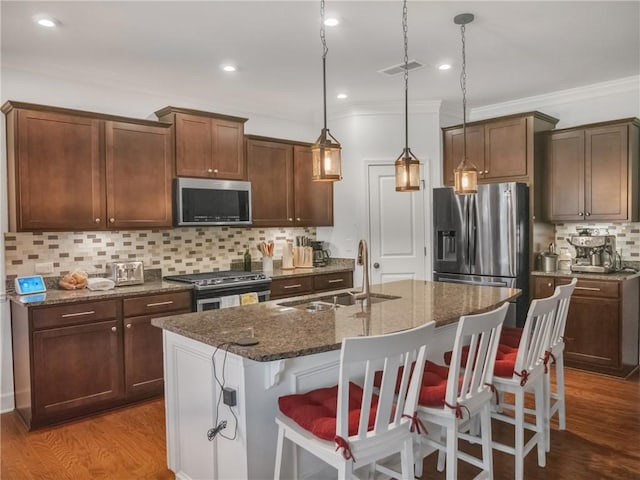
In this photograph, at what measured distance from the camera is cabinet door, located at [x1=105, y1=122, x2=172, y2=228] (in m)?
3.74

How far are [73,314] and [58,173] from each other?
105 centimetres

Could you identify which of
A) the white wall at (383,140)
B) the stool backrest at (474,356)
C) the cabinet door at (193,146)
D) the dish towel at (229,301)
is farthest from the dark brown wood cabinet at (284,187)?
the stool backrest at (474,356)

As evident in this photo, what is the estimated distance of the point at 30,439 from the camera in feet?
10.0

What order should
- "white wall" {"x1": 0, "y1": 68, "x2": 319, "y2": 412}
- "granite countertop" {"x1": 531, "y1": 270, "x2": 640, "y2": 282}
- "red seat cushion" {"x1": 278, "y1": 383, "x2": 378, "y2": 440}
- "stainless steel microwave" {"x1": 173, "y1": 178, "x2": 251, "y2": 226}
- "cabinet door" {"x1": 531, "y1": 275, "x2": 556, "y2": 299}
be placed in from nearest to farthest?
1. "red seat cushion" {"x1": 278, "y1": 383, "x2": 378, "y2": 440}
2. "white wall" {"x1": 0, "y1": 68, "x2": 319, "y2": 412}
3. "granite countertop" {"x1": 531, "y1": 270, "x2": 640, "y2": 282}
4. "stainless steel microwave" {"x1": 173, "y1": 178, "x2": 251, "y2": 226}
5. "cabinet door" {"x1": 531, "y1": 275, "x2": 556, "y2": 299}

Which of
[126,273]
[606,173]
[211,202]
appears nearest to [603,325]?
[606,173]

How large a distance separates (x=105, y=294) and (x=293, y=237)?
238cm

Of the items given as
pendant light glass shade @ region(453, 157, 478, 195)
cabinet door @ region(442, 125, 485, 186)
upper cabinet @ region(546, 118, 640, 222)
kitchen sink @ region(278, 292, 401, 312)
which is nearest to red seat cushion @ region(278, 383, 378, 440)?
kitchen sink @ region(278, 292, 401, 312)

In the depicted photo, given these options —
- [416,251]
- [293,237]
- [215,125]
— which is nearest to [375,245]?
[416,251]

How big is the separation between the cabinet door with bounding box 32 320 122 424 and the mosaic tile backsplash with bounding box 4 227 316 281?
682 millimetres

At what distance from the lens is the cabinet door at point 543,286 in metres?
4.30

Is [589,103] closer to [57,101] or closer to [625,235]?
[625,235]

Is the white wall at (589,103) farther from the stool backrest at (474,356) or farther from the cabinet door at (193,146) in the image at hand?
the stool backrest at (474,356)

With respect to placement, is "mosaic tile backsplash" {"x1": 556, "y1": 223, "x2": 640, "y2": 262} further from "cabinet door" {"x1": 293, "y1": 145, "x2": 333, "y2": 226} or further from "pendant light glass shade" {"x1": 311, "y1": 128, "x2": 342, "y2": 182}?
"pendant light glass shade" {"x1": 311, "y1": 128, "x2": 342, "y2": 182}

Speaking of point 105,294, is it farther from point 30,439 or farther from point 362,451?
point 362,451
